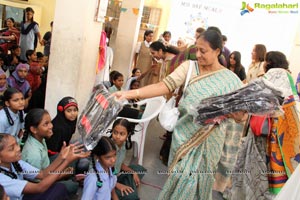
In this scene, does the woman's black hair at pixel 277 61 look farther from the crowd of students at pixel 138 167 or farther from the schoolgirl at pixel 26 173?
the schoolgirl at pixel 26 173

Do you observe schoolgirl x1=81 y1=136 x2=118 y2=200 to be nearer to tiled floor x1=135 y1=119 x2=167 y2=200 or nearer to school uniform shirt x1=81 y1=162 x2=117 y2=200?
school uniform shirt x1=81 y1=162 x2=117 y2=200

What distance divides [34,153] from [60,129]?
610 mm

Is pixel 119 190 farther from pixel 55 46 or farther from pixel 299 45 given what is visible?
pixel 299 45

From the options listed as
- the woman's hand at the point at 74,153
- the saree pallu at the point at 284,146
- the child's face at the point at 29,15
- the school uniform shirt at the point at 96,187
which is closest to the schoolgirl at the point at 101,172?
the school uniform shirt at the point at 96,187

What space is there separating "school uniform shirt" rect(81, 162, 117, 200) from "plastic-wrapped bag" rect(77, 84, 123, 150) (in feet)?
1.62

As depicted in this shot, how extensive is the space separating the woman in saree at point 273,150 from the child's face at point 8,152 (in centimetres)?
186

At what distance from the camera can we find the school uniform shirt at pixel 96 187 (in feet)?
7.47

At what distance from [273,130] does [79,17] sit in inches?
98.9

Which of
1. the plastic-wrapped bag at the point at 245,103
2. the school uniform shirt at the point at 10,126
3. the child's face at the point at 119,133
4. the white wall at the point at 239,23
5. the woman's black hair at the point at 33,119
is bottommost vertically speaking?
the school uniform shirt at the point at 10,126

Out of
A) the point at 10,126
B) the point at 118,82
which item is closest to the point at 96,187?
the point at 10,126

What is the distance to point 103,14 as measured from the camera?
3973 mm

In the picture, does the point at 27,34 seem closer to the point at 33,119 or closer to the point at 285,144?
the point at 33,119

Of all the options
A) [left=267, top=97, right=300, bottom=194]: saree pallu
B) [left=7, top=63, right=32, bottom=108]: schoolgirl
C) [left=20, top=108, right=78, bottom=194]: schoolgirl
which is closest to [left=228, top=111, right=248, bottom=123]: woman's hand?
[left=267, top=97, right=300, bottom=194]: saree pallu

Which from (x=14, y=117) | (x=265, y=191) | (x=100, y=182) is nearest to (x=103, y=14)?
(x=14, y=117)
